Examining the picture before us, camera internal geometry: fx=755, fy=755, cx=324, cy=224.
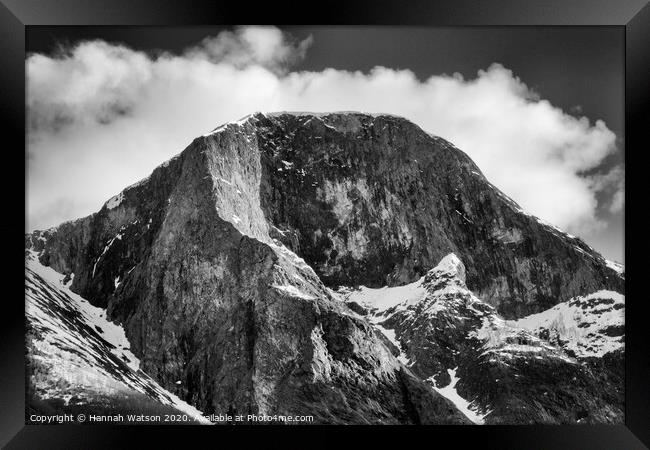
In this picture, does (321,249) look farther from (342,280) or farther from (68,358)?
(68,358)

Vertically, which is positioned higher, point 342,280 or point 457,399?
point 342,280

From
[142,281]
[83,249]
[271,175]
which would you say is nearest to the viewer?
[83,249]

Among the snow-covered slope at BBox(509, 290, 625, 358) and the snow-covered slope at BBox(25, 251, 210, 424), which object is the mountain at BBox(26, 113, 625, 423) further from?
the snow-covered slope at BBox(25, 251, 210, 424)

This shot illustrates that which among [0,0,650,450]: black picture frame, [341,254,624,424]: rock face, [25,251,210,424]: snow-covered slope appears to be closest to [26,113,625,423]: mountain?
[341,254,624,424]: rock face
